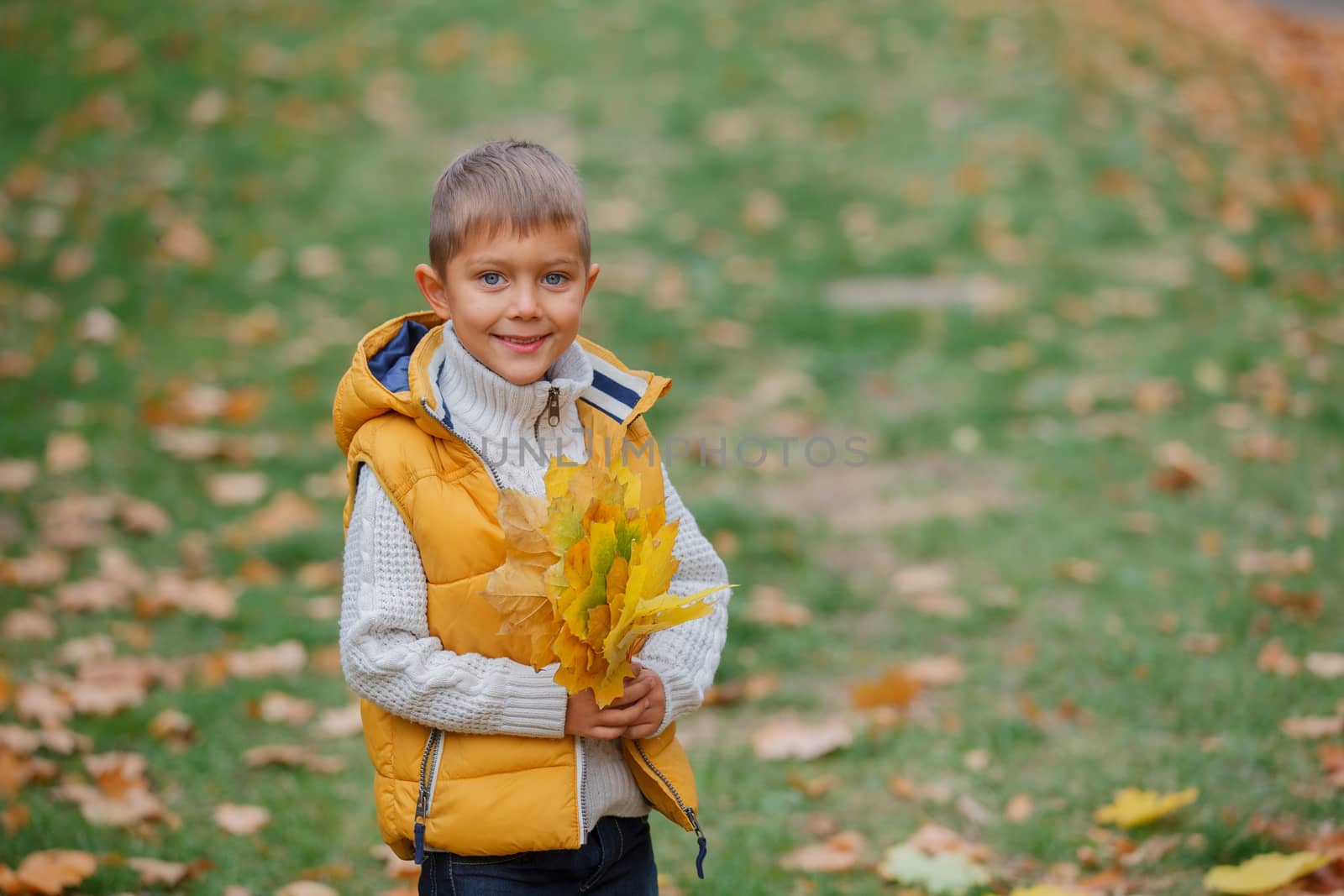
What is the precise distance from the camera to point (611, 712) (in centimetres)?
201

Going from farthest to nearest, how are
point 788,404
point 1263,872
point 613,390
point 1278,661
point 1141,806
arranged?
point 788,404
point 1278,661
point 1141,806
point 1263,872
point 613,390

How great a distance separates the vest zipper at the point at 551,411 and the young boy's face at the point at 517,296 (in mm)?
36

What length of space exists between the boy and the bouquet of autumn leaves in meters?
0.13

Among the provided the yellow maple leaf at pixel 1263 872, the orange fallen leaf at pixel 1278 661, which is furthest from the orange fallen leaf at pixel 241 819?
the orange fallen leaf at pixel 1278 661

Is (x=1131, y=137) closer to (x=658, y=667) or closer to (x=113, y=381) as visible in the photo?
(x=113, y=381)

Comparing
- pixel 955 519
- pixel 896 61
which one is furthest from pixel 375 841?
pixel 896 61

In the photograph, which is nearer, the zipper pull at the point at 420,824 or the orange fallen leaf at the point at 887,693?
the zipper pull at the point at 420,824

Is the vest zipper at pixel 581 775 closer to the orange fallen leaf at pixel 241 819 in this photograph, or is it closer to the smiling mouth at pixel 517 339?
the smiling mouth at pixel 517 339

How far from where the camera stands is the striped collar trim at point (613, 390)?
219 cm

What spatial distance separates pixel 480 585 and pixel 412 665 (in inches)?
6.0

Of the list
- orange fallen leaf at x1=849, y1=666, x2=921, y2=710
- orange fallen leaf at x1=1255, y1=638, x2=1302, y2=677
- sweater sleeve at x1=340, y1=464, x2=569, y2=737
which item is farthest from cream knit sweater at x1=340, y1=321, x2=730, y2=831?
orange fallen leaf at x1=1255, y1=638, x2=1302, y2=677

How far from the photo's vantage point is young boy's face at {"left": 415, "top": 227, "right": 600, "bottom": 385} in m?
2.00

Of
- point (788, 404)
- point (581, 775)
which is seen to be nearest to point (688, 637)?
point (581, 775)

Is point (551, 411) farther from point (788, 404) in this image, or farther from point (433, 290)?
point (788, 404)
